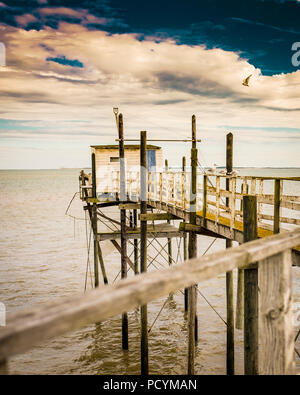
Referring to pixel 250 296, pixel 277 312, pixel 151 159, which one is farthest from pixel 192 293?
pixel 151 159

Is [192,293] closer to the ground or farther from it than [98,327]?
farther from it

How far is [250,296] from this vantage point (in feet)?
16.9

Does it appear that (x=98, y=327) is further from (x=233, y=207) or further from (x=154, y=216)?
(x=233, y=207)

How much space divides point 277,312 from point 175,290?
522 millimetres

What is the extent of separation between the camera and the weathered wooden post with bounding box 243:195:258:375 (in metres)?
5.16

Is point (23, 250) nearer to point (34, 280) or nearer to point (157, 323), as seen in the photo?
point (34, 280)

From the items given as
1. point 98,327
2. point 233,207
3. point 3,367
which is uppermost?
point 3,367

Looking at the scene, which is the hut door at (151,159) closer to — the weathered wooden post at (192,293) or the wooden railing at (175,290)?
the weathered wooden post at (192,293)

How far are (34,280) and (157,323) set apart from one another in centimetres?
741

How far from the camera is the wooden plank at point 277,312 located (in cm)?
147

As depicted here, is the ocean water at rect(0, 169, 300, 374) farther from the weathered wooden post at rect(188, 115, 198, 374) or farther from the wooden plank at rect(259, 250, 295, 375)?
the wooden plank at rect(259, 250, 295, 375)

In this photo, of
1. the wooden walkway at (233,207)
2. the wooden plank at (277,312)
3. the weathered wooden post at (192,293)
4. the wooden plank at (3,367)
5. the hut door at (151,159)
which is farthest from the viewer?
the hut door at (151,159)

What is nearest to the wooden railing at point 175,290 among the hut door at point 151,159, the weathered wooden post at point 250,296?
the weathered wooden post at point 250,296

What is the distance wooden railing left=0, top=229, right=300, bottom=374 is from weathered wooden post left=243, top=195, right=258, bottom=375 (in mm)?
3637
